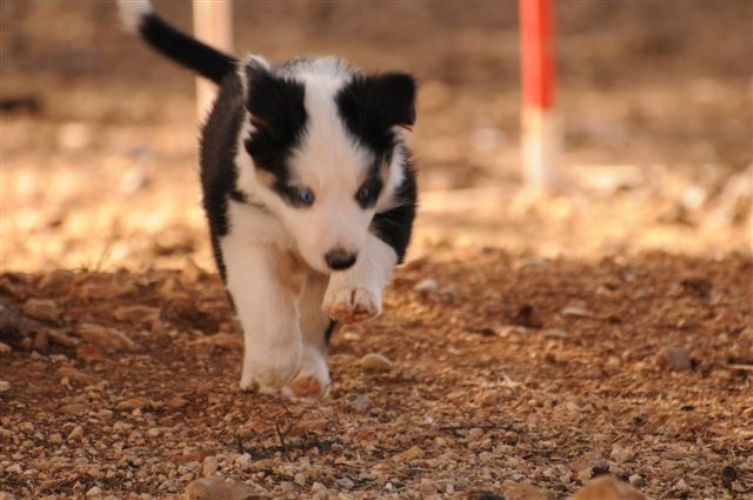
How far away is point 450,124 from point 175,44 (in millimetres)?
4955

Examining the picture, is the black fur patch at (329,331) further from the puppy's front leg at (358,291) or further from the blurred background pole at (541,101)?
the blurred background pole at (541,101)

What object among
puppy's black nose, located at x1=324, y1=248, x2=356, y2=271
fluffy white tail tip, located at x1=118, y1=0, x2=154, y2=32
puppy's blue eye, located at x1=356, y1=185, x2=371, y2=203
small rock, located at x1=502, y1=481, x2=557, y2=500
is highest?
fluffy white tail tip, located at x1=118, y1=0, x2=154, y2=32

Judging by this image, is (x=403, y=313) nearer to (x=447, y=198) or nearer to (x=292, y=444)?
(x=292, y=444)

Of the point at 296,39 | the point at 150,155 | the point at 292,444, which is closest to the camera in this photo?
the point at 292,444

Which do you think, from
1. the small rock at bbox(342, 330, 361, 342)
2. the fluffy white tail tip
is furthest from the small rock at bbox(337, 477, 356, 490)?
the fluffy white tail tip

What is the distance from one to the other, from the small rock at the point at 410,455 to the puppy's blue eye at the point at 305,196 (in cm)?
66

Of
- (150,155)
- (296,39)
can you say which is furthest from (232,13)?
(150,155)

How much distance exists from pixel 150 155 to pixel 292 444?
519 cm

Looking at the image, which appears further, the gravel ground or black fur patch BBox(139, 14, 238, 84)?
black fur patch BBox(139, 14, 238, 84)

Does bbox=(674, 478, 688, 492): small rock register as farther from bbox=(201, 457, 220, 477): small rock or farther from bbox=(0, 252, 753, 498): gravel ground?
bbox=(201, 457, 220, 477): small rock

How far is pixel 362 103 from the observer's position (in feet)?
12.6

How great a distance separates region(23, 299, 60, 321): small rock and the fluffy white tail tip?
100 centimetres

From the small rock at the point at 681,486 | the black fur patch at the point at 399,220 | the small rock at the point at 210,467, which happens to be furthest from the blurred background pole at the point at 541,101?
the small rock at the point at 210,467

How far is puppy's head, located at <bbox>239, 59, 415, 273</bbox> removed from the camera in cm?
362
